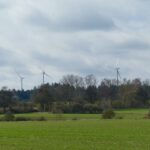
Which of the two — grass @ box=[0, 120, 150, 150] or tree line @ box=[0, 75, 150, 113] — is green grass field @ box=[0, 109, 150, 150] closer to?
grass @ box=[0, 120, 150, 150]

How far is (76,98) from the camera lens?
174 metres

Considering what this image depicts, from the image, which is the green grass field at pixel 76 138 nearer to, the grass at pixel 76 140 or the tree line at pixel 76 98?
the grass at pixel 76 140

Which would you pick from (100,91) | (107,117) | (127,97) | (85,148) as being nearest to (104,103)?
(127,97)

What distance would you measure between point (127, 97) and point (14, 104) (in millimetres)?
41857

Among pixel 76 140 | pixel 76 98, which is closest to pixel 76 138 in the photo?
pixel 76 140

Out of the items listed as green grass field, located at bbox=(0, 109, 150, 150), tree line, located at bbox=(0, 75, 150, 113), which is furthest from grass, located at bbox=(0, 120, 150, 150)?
tree line, located at bbox=(0, 75, 150, 113)

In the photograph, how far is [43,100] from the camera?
163375 millimetres

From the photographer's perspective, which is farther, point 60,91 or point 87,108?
point 60,91

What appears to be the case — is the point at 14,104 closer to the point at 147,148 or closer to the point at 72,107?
the point at 72,107

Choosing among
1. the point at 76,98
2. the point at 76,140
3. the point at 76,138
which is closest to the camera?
the point at 76,140

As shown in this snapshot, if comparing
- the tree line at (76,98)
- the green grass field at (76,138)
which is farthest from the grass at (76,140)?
the tree line at (76,98)

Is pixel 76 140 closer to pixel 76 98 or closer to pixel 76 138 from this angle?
pixel 76 138

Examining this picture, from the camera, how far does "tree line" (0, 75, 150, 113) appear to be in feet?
515

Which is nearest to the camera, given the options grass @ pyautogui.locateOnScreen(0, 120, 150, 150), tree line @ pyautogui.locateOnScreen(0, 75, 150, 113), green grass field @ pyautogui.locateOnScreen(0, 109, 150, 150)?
grass @ pyautogui.locateOnScreen(0, 120, 150, 150)
